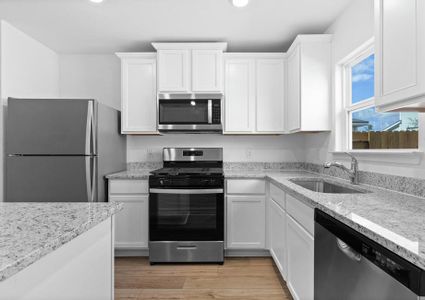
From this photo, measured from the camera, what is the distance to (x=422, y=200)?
1.49m

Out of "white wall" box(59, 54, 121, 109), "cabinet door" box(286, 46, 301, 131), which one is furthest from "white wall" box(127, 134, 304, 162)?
"white wall" box(59, 54, 121, 109)

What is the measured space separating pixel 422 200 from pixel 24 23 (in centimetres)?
356

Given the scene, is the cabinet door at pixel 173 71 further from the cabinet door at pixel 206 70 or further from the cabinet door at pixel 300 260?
the cabinet door at pixel 300 260

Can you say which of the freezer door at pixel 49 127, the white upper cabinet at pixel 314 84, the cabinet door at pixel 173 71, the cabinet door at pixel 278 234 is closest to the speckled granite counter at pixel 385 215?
the cabinet door at pixel 278 234

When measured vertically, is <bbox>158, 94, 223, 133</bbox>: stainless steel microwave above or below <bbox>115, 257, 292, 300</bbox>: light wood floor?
above

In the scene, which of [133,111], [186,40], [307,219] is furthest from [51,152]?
[307,219]

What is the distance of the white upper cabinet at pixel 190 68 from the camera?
3.06 metres

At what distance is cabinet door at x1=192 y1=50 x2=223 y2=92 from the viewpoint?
121 inches

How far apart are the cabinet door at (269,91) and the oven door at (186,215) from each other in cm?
103

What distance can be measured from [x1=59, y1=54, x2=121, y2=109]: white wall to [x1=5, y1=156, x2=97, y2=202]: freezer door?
120 centimetres

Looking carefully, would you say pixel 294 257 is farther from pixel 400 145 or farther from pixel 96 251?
pixel 96 251

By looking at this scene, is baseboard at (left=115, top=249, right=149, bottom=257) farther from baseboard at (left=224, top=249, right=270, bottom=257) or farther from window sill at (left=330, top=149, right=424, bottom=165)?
window sill at (left=330, top=149, right=424, bottom=165)

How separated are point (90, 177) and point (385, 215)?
233cm

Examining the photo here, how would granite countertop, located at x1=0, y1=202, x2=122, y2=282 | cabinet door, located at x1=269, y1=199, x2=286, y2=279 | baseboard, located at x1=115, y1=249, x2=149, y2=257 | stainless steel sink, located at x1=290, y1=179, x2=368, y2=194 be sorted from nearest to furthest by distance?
1. granite countertop, located at x1=0, y1=202, x2=122, y2=282
2. stainless steel sink, located at x1=290, y1=179, x2=368, y2=194
3. cabinet door, located at x1=269, y1=199, x2=286, y2=279
4. baseboard, located at x1=115, y1=249, x2=149, y2=257
